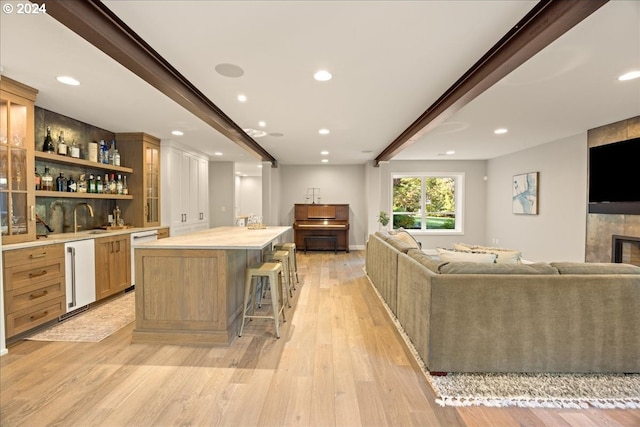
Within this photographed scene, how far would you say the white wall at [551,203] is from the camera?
474 cm

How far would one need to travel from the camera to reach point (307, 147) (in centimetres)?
566

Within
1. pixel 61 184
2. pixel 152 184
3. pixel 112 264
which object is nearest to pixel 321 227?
pixel 152 184

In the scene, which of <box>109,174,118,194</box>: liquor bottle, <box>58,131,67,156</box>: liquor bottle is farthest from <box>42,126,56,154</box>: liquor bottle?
<box>109,174,118,194</box>: liquor bottle

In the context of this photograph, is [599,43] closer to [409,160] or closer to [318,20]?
[318,20]

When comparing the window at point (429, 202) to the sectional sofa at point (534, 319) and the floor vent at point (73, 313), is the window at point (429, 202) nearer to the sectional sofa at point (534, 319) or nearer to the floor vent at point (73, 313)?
the sectional sofa at point (534, 319)

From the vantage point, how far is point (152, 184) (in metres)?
4.88

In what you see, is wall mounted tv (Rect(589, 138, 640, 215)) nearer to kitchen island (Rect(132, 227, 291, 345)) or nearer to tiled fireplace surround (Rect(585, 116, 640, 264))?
tiled fireplace surround (Rect(585, 116, 640, 264))

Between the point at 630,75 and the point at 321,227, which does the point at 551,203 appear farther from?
the point at 321,227

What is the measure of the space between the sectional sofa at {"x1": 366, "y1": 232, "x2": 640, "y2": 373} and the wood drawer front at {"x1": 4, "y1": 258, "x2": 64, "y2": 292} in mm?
3415

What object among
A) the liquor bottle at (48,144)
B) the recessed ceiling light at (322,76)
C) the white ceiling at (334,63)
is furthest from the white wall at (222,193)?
the recessed ceiling light at (322,76)

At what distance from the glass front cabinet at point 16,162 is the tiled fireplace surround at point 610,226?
6.72 m

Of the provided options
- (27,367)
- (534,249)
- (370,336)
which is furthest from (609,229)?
(27,367)

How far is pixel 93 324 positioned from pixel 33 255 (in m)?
0.86

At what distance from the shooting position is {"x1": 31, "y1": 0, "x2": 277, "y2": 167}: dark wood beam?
1603 millimetres
